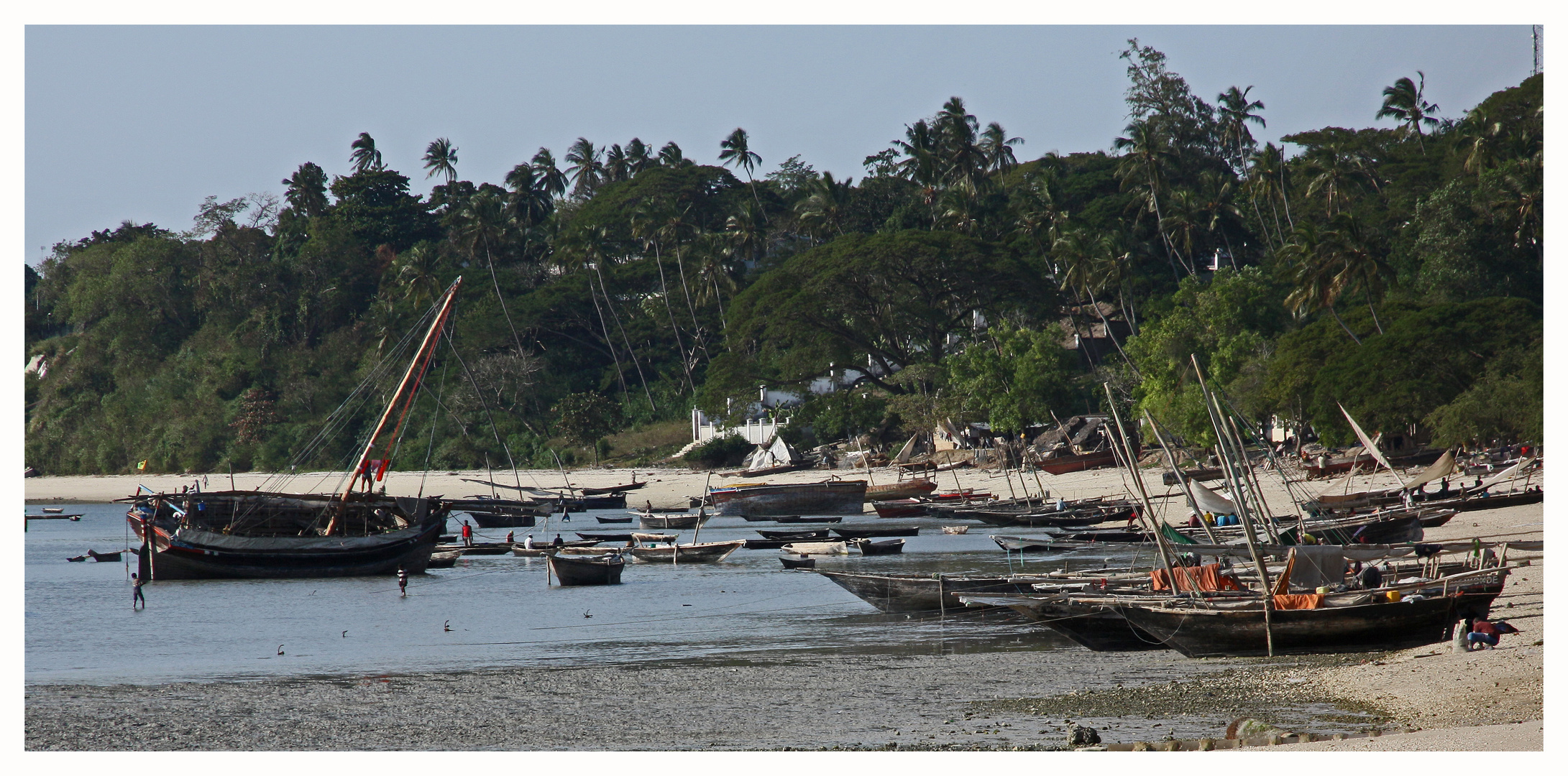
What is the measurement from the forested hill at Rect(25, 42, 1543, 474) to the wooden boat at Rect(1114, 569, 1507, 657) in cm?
3162

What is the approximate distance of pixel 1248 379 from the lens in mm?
52156

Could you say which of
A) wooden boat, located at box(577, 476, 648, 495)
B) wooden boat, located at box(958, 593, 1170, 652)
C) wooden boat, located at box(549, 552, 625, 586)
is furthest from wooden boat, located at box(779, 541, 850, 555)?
wooden boat, located at box(577, 476, 648, 495)

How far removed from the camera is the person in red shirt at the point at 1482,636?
586 inches

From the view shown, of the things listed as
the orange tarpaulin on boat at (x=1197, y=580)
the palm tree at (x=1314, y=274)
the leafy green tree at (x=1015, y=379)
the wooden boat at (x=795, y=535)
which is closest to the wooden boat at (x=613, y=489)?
the leafy green tree at (x=1015, y=379)

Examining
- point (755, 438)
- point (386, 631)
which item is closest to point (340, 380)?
point (755, 438)

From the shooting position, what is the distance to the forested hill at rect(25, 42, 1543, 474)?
55.4 m

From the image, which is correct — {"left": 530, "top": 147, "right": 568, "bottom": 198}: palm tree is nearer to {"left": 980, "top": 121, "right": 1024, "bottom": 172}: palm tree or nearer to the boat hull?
{"left": 980, "top": 121, "right": 1024, "bottom": 172}: palm tree

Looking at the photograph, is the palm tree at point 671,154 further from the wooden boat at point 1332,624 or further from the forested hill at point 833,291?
the wooden boat at point 1332,624

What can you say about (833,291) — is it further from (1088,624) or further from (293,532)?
(1088,624)

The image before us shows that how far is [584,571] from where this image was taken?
30.5m

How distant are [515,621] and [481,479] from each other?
4492 centimetres

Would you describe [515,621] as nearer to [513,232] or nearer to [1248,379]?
[1248,379]

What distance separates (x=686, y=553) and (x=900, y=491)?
20778mm

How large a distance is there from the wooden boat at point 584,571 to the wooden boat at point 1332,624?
1652 cm
